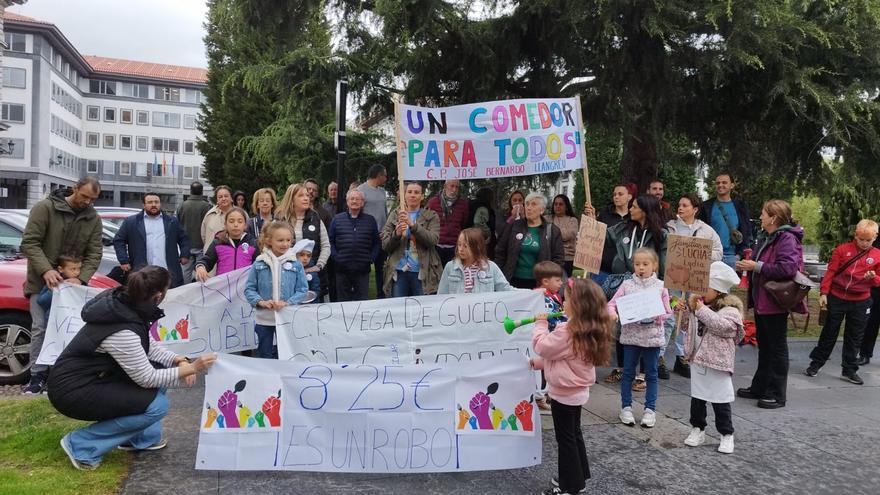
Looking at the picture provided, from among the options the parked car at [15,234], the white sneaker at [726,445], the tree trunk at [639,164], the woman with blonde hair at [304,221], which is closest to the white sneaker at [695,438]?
the white sneaker at [726,445]

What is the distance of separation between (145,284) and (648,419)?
13.1ft

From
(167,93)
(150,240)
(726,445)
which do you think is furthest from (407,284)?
(167,93)

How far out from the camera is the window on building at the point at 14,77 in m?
57.4

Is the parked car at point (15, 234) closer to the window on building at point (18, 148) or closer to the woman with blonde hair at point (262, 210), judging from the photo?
the woman with blonde hair at point (262, 210)

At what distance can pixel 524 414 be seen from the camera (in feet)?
14.4

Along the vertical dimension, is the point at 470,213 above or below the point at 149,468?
above

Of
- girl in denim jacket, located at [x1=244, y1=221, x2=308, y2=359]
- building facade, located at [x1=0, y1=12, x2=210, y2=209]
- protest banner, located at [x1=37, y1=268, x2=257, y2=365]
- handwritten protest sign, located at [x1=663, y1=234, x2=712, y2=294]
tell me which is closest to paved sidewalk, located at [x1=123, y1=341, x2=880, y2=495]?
Result: protest banner, located at [x1=37, y1=268, x2=257, y2=365]

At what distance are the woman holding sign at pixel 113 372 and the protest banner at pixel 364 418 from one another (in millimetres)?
360

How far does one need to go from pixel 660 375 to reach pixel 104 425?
549cm

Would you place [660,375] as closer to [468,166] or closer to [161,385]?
[468,166]

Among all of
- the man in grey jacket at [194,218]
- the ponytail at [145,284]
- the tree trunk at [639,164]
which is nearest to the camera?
the ponytail at [145,284]

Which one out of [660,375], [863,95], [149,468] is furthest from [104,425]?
[863,95]

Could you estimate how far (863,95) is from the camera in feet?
27.2

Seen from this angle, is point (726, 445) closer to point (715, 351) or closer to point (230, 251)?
point (715, 351)
